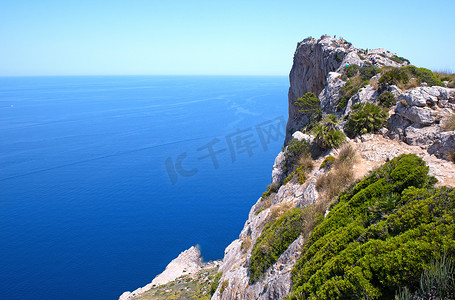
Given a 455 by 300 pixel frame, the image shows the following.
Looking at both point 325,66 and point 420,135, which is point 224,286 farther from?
point 325,66

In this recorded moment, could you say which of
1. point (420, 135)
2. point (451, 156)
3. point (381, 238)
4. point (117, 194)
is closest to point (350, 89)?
point (420, 135)

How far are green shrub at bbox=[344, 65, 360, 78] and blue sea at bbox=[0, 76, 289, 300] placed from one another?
40.6m

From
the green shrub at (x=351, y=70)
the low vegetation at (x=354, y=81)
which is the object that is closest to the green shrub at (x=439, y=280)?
the low vegetation at (x=354, y=81)

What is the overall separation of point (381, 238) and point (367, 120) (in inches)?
446

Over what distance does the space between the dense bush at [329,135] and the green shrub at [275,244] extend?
6591 mm

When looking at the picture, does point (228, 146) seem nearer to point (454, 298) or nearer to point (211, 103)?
point (211, 103)

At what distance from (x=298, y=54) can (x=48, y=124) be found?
122004 mm

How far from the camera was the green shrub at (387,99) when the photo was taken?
17.2m

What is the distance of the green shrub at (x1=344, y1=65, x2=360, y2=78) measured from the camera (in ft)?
91.0

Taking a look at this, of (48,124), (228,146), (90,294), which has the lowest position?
(90,294)

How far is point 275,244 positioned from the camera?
1152 centimetres

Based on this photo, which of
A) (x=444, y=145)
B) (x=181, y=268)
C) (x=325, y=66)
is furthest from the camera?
(x=181, y=268)

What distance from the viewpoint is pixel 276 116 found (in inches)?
5069

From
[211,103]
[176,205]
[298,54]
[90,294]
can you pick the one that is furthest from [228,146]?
[211,103]
